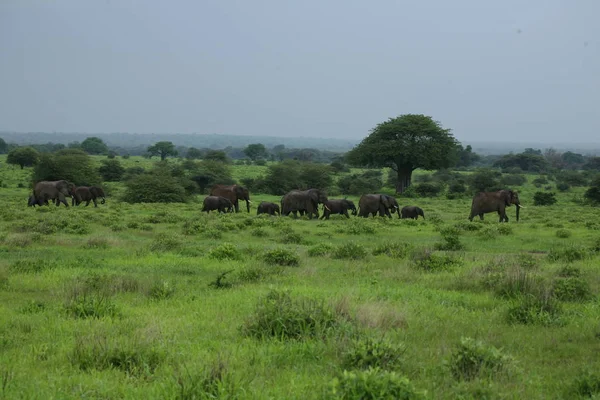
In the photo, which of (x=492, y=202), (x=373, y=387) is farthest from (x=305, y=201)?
(x=373, y=387)

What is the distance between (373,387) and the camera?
4836mm

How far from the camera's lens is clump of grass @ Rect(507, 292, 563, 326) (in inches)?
307

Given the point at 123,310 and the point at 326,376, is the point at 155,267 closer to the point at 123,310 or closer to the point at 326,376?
the point at 123,310

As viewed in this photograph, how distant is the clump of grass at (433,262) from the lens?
12133mm

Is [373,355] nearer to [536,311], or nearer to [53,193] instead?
[536,311]

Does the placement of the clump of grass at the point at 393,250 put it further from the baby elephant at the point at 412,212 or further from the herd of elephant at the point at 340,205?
the baby elephant at the point at 412,212

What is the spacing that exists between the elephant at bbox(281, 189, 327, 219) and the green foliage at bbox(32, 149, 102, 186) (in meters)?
23.3

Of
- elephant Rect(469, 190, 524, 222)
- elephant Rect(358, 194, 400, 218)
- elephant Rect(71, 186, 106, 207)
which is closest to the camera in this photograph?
elephant Rect(469, 190, 524, 222)

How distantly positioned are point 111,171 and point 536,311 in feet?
189

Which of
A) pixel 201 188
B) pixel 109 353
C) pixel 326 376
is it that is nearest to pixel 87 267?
pixel 109 353

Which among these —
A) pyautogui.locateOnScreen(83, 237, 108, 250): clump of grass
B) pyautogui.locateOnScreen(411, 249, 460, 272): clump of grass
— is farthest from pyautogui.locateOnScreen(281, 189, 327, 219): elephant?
pyautogui.locateOnScreen(411, 249, 460, 272): clump of grass

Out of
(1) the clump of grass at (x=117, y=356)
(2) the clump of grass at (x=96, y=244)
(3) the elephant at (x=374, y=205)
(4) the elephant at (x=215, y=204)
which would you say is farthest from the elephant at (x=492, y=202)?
(1) the clump of grass at (x=117, y=356)

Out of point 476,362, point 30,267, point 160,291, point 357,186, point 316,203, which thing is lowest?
point 357,186

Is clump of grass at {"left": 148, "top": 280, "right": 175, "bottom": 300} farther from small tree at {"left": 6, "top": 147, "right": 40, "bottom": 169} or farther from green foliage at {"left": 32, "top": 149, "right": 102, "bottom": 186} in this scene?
small tree at {"left": 6, "top": 147, "right": 40, "bottom": 169}
